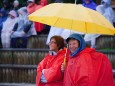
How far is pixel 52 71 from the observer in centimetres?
630

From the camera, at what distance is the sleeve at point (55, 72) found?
6.30 meters

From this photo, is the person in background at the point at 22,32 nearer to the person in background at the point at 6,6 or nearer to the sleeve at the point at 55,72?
the person in background at the point at 6,6

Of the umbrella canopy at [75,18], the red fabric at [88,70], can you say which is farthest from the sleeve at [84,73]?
the umbrella canopy at [75,18]

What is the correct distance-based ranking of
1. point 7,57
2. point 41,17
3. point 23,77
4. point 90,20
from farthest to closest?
1. point 7,57
2. point 23,77
3. point 41,17
4. point 90,20

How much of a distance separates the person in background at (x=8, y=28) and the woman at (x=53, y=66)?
4.89 metres

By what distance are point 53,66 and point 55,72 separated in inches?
4.4

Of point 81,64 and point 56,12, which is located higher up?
point 56,12

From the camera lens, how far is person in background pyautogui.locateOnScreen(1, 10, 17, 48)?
1130 cm

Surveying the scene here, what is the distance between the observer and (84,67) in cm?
582

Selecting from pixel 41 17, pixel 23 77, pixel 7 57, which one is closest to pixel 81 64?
pixel 41 17

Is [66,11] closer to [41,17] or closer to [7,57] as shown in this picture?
[41,17]

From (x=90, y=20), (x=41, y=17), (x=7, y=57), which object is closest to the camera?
(x=90, y=20)

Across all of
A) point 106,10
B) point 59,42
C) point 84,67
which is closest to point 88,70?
point 84,67

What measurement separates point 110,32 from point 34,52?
4791mm
